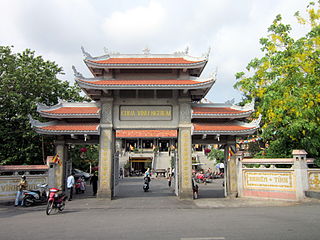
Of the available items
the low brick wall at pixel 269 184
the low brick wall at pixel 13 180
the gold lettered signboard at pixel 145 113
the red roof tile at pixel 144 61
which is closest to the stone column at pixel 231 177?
the low brick wall at pixel 269 184

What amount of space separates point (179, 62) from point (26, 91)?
11841mm

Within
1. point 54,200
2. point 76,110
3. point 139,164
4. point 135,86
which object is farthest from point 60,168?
point 139,164

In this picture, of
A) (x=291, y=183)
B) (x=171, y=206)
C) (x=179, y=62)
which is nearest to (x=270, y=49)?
(x=179, y=62)

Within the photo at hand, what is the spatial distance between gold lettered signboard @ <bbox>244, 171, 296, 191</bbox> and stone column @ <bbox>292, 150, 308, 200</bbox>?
0.83 feet

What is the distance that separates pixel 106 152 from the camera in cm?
1548

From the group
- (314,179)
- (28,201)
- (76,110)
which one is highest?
(76,110)

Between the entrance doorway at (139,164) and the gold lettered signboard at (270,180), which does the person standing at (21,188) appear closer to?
the gold lettered signboard at (270,180)

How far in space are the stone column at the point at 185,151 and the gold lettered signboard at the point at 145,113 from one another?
87 centimetres

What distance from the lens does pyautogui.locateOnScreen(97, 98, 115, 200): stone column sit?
49.8ft

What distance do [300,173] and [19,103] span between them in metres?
18.5

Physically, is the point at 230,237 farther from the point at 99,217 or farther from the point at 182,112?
the point at 182,112

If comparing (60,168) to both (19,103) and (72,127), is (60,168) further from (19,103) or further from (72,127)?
(19,103)

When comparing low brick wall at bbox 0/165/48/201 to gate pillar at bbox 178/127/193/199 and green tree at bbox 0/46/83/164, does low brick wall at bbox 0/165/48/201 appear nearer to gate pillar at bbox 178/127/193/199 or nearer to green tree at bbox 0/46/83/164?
green tree at bbox 0/46/83/164

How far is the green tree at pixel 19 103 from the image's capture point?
18.7m
